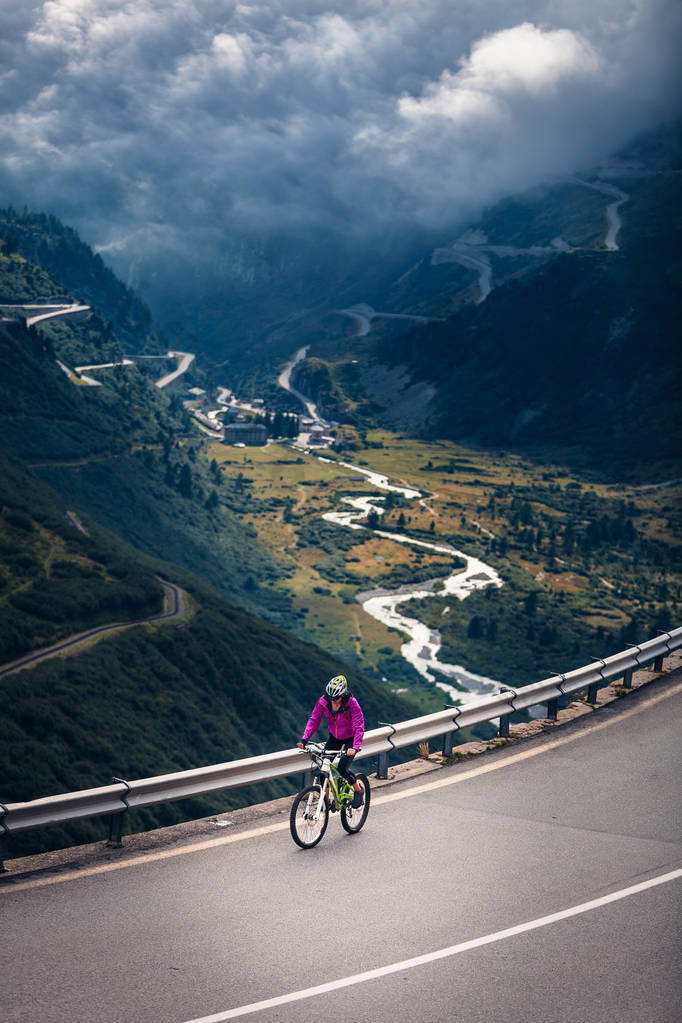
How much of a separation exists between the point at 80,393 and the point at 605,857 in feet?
493

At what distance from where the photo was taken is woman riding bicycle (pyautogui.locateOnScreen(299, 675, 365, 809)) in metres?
13.8

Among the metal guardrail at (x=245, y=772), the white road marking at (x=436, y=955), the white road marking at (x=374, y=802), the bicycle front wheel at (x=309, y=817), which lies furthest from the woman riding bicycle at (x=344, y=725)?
the white road marking at (x=436, y=955)

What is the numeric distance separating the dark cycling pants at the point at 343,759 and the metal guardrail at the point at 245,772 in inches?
22.1

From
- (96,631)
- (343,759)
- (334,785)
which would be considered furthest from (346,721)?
(96,631)

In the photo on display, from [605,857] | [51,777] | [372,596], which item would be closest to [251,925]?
[605,857]

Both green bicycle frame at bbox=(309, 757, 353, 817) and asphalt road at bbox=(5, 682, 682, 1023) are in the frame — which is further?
green bicycle frame at bbox=(309, 757, 353, 817)

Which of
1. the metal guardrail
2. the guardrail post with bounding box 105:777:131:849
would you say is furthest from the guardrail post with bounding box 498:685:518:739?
the guardrail post with bounding box 105:777:131:849

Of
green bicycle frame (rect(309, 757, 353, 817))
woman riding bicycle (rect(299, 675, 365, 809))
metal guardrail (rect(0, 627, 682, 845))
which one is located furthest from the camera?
woman riding bicycle (rect(299, 675, 365, 809))

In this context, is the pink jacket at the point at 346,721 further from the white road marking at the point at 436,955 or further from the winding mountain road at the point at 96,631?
the winding mountain road at the point at 96,631

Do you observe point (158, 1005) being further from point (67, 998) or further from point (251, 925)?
point (251, 925)

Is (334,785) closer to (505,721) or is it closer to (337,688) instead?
(337,688)

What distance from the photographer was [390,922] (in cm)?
1118

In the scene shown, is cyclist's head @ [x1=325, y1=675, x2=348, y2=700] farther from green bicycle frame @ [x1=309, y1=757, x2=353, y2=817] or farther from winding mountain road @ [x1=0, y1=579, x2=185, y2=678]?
winding mountain road @ [x1=0, y1=579, x2=185, y2=678]

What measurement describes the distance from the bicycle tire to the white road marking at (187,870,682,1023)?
334 centimetres
